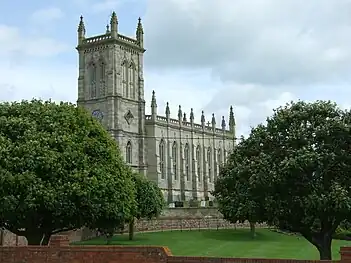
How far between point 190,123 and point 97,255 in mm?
84703

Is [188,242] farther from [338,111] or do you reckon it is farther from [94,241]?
[338,111]

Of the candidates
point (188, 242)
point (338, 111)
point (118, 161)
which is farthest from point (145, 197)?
point (338, 111)

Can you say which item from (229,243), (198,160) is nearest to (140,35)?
(198,160)

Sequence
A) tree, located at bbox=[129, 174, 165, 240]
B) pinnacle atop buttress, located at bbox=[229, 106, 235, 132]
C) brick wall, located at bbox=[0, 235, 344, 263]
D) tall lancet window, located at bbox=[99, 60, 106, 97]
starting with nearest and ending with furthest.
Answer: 1. brick wall, located at bbox=[0, 235, 344, 263]
2. tree, located at bbox=[129, 174, 165, 240]
3. tall lancet window, located at bbox=[99, 60, 106, 97]
4. pinnacle atop buttress, located at bbox=[229, 106, 235, 132]

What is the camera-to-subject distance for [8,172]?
85.1 ft

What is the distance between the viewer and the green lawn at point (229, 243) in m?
39.5

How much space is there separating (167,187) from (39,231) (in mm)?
67443

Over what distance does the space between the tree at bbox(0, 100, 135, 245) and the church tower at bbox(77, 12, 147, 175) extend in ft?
Result: 193

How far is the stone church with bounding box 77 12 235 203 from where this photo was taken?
297 ft

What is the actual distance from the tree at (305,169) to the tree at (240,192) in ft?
1.09

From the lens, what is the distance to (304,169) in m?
21.8

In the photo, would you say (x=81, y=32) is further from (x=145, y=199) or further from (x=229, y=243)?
(x=229, y=243)

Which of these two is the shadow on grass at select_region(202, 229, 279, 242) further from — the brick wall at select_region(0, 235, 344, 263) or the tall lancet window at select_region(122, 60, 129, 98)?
the tall lancet window at select_region(122, 60, 129, 98)

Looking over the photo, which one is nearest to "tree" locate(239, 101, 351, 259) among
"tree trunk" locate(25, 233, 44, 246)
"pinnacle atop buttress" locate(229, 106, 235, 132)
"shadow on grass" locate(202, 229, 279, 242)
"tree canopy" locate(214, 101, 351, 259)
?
"tree canopy" locate(214, 101, 351, 259)
